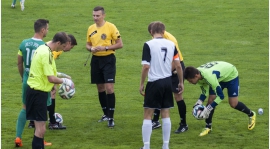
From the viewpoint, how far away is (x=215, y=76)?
35.7 feet

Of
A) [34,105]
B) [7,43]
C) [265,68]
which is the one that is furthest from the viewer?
[7,43]

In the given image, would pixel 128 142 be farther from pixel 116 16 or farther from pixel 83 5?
pixel 83 5

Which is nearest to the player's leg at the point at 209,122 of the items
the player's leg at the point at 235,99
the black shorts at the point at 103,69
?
the player's leg at the point at 235,99

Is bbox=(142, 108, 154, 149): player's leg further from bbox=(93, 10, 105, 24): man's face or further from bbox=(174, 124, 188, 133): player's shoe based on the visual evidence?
bbox=(93, 10, 105, 24): man's face

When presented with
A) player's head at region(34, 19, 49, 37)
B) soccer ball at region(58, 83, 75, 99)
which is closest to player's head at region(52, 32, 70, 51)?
player's head at region(34, 19, 49, 37)

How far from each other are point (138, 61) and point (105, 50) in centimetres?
695

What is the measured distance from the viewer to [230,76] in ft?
37.2

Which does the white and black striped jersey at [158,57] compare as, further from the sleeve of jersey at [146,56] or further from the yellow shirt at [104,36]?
the yellow shirt at [104,36]

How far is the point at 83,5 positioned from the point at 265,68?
34.8 ft

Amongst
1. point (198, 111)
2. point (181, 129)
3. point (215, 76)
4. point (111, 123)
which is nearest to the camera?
point (215, 76)

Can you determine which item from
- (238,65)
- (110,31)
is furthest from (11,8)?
(110,31)

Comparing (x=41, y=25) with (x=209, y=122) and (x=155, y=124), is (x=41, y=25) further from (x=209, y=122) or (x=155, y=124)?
(x=209, y=122)

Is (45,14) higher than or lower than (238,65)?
higher

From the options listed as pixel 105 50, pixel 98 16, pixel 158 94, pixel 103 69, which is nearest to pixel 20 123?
pixel 103 69
